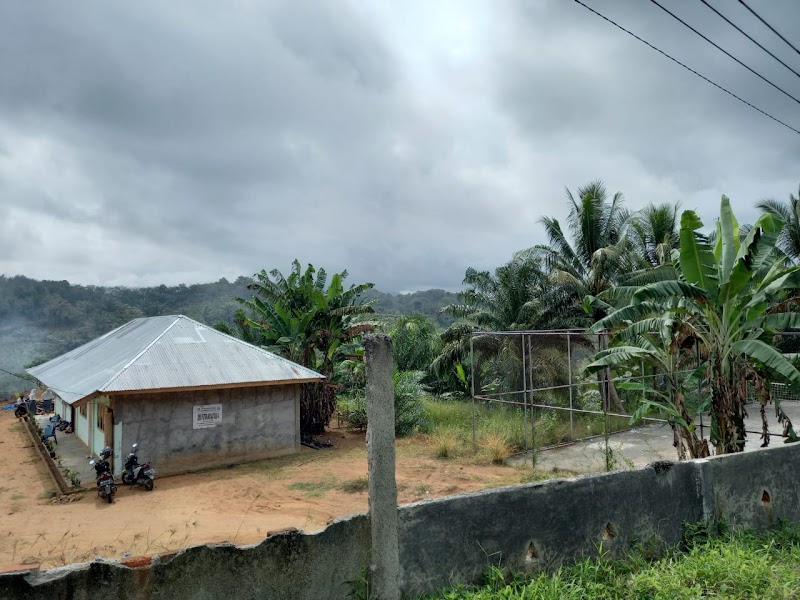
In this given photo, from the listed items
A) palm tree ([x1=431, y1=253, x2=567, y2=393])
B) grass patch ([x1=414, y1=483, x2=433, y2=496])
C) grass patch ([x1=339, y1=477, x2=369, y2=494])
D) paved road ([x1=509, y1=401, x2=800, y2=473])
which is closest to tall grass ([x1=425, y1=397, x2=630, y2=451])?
paved road ([x1=509, y1=401, x2=800, y2=473])

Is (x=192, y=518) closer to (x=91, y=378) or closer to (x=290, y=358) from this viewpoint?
(x=91, y=378)

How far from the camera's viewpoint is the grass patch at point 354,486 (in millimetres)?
10977

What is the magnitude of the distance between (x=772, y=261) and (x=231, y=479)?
1138 cm

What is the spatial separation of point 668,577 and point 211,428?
11209mm

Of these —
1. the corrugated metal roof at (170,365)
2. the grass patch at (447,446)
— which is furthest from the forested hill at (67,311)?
the grass patch at (447,446)

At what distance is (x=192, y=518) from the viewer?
9383 millimetres

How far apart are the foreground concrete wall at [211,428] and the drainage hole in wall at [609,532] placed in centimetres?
1051

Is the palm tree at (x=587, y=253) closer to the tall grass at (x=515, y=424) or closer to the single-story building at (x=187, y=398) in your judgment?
the tall grass at (x=515, y=424)

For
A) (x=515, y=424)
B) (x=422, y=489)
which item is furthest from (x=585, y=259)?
(x=422, y=489)

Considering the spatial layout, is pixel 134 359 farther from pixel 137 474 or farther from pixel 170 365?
pixel 137 474

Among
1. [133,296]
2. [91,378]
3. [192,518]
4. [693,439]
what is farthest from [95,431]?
[133,296]

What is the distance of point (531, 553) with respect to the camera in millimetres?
4949

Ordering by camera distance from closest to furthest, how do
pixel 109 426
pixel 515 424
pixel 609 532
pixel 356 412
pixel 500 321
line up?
1. pixel 609 532
2. pixel 109 426
3. pixel 515 424
4. pixel 356 412
5. pixel 500 321

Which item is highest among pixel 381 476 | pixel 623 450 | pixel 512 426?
pixel 381 476
